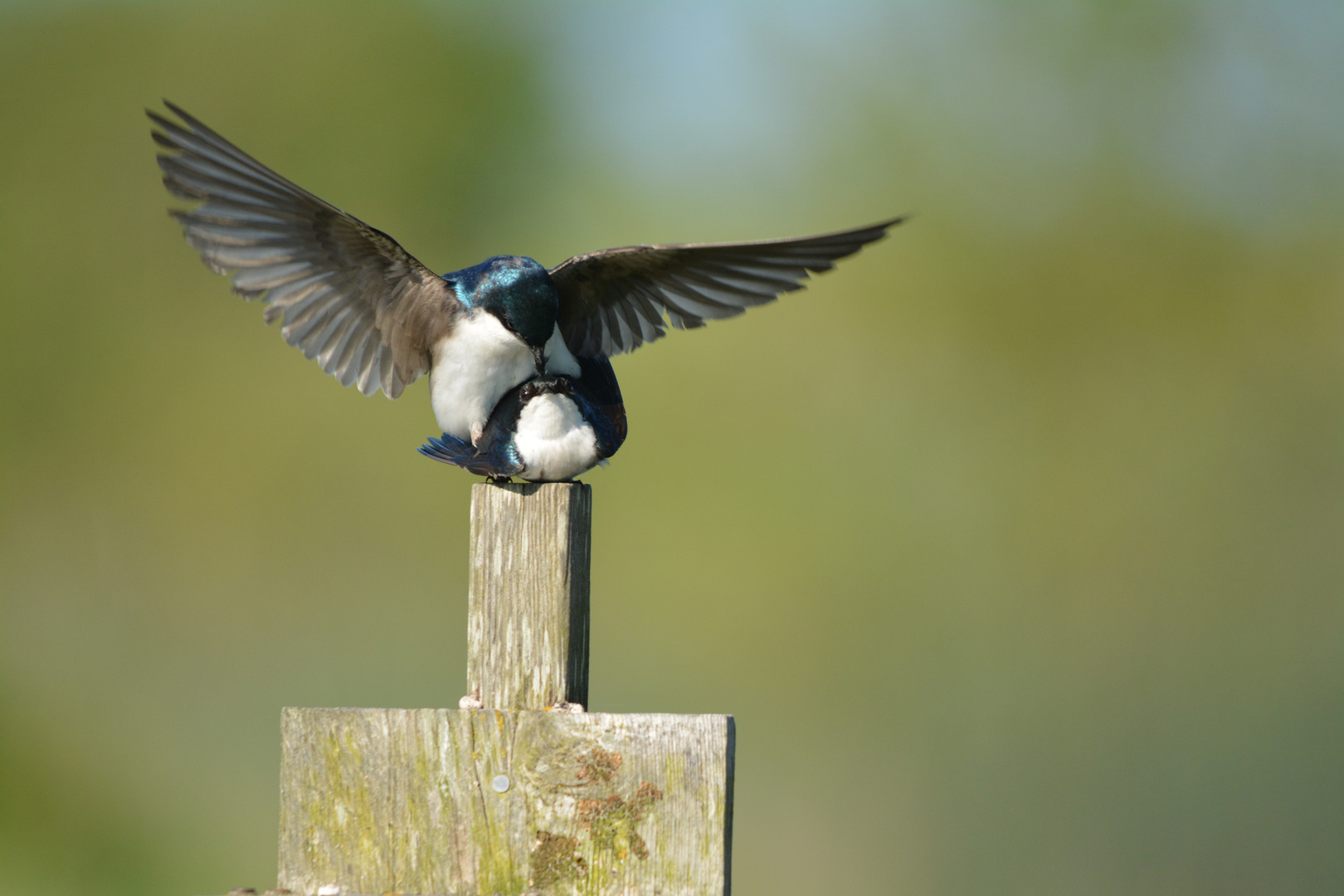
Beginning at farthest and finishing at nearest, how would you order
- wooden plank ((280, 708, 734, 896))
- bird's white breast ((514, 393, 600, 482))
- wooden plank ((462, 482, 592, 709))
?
1. bird's white breast ((514, 393, 600, 482))
2. wooden plank ((462, 482, 592, 709))
3. wooden plank ((280, 708, 734, 896))

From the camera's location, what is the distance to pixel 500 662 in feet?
4.59

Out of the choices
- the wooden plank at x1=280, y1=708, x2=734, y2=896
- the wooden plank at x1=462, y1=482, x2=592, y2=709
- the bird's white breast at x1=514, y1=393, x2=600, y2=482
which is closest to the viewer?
the wooden plank at x1=280, y1=708, x2=734, y2=896

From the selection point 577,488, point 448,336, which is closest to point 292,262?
point 448,336

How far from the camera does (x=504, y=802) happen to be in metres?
1.28

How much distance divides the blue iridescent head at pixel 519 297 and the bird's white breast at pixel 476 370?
2cm

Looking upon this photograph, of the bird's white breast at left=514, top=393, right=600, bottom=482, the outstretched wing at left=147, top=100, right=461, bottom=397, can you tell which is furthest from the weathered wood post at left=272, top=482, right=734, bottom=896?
the outstretched wing at left=147, top=100, right=461, bottom=397

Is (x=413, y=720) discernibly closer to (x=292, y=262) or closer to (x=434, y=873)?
(x=434, y=873)

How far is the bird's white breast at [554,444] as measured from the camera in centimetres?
149

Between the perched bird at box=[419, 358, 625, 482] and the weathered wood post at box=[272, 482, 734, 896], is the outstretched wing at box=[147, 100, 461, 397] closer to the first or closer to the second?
the perched bird at box=[419, 358, 625, 482]

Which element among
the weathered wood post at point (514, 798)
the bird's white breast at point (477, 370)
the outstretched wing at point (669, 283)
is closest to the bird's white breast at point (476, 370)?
the bird's white breast at point (477, 370)

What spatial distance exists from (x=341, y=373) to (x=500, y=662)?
60cm

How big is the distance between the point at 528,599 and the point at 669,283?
1.91 ft

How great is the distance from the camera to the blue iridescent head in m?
1.56

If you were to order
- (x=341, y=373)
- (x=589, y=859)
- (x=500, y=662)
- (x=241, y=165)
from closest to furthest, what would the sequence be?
(x=589, y=859)
(x=500, y=662)
(x=241, y=165)
(x=341, y=373)
